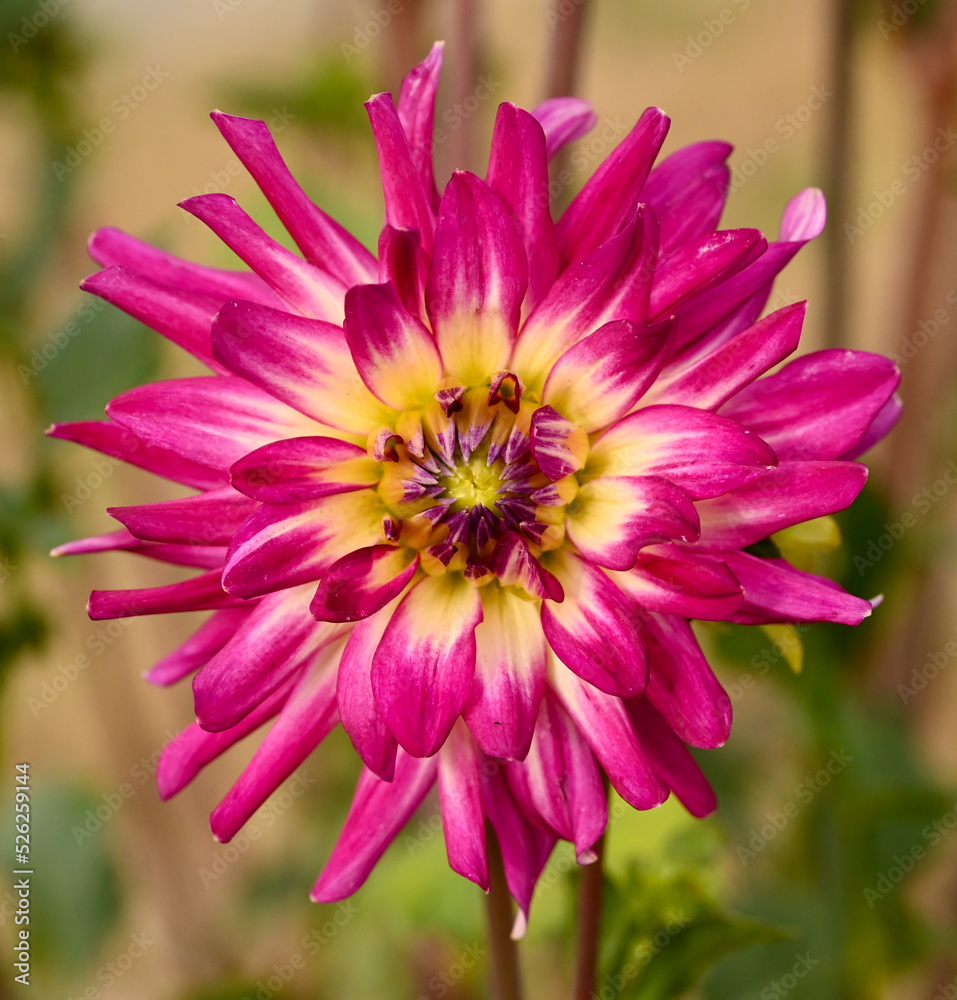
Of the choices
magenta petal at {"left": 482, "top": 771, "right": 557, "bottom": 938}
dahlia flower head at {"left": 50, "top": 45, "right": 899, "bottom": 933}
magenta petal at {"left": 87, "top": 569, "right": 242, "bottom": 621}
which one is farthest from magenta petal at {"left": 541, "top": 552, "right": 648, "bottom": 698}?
magenta petal at {"left": 87, "top": 569, "right": 242, "bottom": 621}

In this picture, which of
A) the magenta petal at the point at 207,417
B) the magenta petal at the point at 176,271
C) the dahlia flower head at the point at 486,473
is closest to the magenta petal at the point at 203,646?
the dahlia flower head at the point at 486,473

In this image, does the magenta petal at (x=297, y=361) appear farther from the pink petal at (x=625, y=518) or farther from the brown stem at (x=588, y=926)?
the brown stem at (x=588, y=926)

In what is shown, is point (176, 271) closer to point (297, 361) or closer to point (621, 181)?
point (297, 361)

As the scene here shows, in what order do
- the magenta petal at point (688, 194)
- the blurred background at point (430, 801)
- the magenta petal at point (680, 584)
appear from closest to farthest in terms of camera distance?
the magenta petal at point (680, 584) < the magenta petal at point (688, 194) < the blurred background at point (430, 801)

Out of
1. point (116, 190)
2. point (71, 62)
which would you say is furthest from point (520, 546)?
point (116, 190)

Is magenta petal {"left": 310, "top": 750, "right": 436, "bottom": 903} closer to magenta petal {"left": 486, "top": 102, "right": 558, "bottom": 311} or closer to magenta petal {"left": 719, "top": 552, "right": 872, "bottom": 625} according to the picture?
magenta petal {"left": 719, "top": 552, "right": 872, "bottom": 625}

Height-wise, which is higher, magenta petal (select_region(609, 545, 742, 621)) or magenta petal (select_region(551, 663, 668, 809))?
magenta petal (select_region(609, 545, 742, 621))
